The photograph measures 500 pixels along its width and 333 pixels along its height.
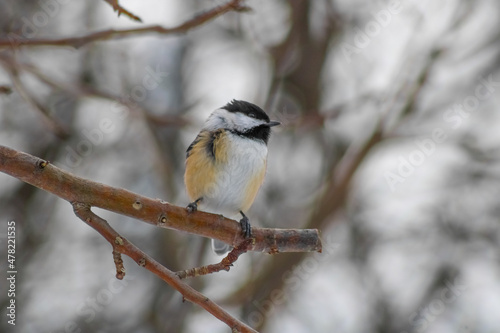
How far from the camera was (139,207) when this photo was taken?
6.88 ft

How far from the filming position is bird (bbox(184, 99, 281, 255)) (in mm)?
3295

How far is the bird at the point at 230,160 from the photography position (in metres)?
3.29

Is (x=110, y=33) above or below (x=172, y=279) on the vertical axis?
above

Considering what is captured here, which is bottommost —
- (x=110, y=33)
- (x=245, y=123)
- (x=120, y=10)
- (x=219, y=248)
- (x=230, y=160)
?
(x=219, y=248)

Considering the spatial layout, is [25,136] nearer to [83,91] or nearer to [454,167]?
[83,91]

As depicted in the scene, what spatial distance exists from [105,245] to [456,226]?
4.09 meters

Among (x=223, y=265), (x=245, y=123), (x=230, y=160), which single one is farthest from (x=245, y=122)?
(x=223, y=265)

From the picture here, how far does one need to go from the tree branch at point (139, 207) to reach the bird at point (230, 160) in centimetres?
84

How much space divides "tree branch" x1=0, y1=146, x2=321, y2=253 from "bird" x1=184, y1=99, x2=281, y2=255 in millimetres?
839

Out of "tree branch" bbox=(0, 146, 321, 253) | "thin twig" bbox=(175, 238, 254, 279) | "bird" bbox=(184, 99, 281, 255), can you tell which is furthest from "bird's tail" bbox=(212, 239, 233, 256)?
"thin twig" bbox=(175, 238, 254, 279)

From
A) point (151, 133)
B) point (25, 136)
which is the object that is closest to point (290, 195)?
point (151, 133)

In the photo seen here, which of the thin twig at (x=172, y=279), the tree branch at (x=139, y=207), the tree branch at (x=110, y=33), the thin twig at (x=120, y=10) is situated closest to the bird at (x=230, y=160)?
the tree branch at (x=139, y=207)

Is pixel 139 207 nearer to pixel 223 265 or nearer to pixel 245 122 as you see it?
pixel 223 265

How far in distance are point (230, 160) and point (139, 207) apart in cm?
124
